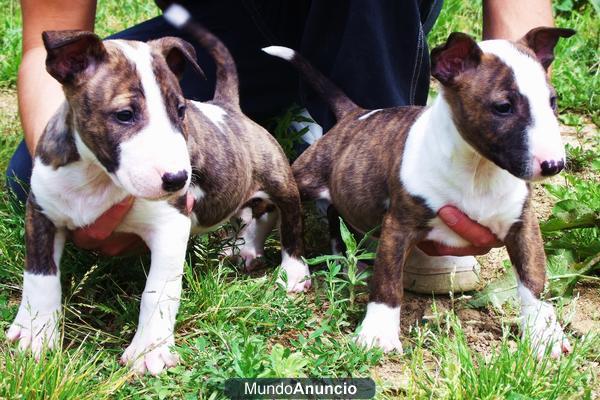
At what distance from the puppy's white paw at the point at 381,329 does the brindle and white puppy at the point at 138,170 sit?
589mm

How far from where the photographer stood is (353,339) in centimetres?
316

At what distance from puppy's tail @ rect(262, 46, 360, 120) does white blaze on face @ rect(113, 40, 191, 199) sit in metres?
1.41

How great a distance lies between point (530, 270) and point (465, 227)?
292 mm

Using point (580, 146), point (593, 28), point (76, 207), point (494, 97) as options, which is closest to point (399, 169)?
point (494, 97)

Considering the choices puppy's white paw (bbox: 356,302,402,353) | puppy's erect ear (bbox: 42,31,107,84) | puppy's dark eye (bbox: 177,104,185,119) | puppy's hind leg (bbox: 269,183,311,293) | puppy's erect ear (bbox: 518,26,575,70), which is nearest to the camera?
puppy's erect ear (bbox: 42,31,107,84)

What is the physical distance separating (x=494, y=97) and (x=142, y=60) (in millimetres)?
1140

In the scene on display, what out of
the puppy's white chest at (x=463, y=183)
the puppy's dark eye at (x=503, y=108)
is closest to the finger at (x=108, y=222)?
the puppy's white chest at (x=463, y=183)

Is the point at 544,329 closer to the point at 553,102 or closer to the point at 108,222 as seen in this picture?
the point at 553,102

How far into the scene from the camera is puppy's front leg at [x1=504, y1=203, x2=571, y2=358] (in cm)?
316

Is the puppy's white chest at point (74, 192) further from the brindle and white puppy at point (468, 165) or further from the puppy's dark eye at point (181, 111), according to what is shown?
the brindle and white puppy at point (468, 165)

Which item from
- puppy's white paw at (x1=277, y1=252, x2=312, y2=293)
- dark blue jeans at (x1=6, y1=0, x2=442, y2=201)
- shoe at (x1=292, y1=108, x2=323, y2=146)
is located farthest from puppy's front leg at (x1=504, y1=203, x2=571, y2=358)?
shoe at (x1=292, y1=108, x2=323, y2=146)

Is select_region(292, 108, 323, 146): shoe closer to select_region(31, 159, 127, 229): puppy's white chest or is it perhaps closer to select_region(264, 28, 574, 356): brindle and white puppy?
select_region(264, 28, 574, 356): brindle and white puppy

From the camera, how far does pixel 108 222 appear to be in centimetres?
309

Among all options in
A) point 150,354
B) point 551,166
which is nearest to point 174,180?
point 150,354
